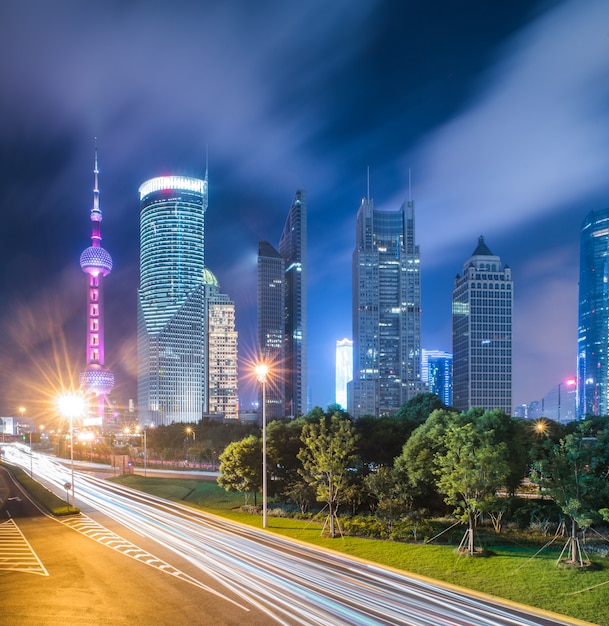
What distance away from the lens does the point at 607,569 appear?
23.8 m

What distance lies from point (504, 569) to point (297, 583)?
9.96m

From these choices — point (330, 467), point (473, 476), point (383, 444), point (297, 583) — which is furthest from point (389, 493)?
point (383, 444)

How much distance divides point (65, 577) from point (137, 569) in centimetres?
312

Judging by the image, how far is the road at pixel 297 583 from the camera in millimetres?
18578

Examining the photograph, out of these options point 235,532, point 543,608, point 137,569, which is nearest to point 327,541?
point 235,532

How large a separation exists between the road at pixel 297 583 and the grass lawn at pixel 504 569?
108 centimetres

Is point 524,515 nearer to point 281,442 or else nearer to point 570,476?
point 570,476

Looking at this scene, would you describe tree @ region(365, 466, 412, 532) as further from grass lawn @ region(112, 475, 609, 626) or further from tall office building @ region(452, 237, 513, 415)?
tall office building @ region(452, 237, 513, 415)

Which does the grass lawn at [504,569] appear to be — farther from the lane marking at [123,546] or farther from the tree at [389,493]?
the lane marking at [123,546]

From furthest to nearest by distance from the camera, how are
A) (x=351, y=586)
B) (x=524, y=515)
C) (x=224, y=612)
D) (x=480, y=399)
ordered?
1. (x=480, y=399)
2. (x=524, y=515)
3. (x=351, y=586)
4. (x=224, y=612)

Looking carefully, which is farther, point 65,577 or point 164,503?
point 164,503

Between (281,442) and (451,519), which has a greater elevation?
(281,442)

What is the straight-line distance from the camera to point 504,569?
24.2m

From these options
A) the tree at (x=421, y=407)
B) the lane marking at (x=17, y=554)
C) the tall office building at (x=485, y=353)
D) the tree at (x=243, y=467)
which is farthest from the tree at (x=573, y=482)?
the tall office building at (x=485, y=353)
